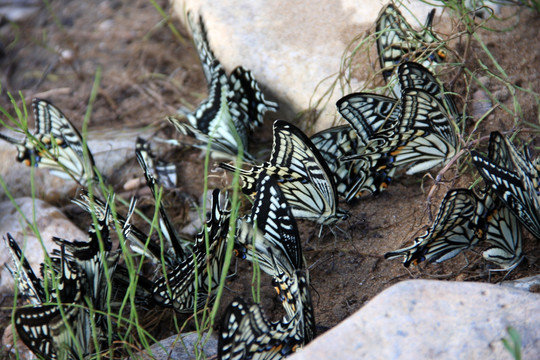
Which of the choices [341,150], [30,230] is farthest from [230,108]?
[30,230]

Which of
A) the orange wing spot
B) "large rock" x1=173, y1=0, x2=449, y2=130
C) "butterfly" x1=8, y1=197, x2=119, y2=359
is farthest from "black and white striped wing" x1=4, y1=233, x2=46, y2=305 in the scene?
the orange wing spot

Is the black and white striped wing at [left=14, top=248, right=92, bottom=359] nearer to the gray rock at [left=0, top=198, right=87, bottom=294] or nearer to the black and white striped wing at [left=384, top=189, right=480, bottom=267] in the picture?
the gray rock at [left=0, top=198, right=87, bottom=294]

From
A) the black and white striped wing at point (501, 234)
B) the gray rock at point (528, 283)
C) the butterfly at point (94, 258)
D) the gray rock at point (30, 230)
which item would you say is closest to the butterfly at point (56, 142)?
the gray rock at point (30, 230)

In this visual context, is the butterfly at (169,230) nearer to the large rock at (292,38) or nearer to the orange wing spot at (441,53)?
the large rock at (292,38)

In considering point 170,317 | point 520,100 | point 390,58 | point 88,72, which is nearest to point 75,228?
point 170,317

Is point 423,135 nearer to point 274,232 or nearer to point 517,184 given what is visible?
point 517,184
